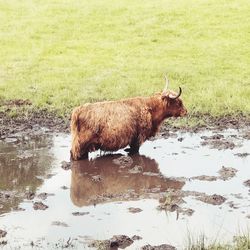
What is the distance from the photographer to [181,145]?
12617mm

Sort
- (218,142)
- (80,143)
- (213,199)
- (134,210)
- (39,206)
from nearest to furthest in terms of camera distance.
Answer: (134,210)
(39,206)
(213,199)
(80,143)
(218,142)

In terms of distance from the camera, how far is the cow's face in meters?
12.8

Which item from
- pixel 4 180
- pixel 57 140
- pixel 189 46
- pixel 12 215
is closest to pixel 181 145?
pixel 57 140

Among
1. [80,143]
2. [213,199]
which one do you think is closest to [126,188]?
[213,199]

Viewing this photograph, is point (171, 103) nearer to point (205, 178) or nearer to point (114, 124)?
point (114, 124)

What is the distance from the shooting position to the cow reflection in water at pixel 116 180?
32.8ft

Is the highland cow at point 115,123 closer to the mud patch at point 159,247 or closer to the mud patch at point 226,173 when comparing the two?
the mud patch at point 226,173

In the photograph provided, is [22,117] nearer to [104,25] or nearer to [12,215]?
[12,215]

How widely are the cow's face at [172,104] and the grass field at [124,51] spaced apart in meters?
1.99

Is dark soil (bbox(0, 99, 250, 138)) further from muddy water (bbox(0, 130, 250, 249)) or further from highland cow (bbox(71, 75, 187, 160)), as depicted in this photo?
highland cow (bbox(71, 75, 187, 160))

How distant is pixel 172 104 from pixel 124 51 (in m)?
7.87

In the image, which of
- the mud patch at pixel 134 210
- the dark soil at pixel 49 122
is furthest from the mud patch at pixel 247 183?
the dark soil at pixel 49 122

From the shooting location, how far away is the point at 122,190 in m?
10.3

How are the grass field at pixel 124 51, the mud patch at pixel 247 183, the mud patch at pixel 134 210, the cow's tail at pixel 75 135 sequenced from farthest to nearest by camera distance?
1. the grass field at pixel 124 51
2. the cow's tail at pixel 75 135
3. the mud patch at pixel 247 183
4. the mud patch at pixel 134 210
